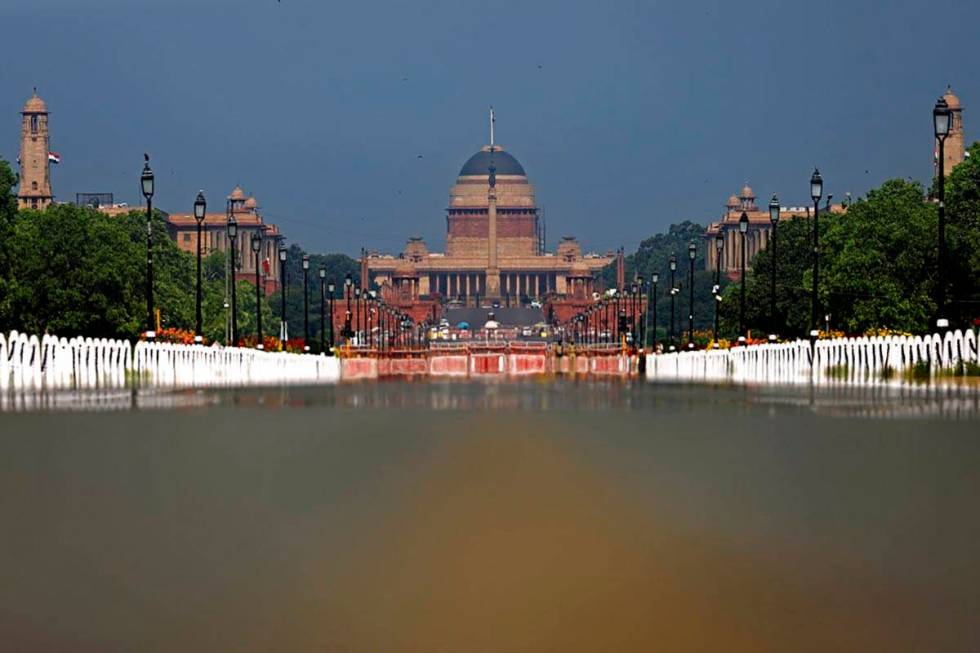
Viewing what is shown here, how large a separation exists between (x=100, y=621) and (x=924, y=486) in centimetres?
726

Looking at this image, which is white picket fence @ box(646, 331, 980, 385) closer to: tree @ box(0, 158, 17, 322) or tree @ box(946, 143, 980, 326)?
tree @ box(946, 143, 980, 326)

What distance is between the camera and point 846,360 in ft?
188

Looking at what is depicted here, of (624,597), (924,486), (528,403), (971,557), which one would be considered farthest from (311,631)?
(528,403)

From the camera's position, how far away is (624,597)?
367 inches

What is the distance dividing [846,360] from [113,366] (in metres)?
17.7

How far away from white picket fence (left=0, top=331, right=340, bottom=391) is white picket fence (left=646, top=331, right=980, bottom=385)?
36.9ft

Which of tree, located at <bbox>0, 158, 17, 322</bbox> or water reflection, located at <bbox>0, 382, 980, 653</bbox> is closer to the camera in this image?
water reflection, located at <bbox>0, 382, 980, 653</bbox>

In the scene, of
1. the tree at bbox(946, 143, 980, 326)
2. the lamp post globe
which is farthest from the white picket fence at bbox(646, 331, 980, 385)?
the tree at bbox(946, 143, 980, 326)

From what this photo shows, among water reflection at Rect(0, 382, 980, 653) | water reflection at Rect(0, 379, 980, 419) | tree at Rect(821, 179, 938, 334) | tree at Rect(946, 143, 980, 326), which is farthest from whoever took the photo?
tree at Rect(821, 179, 938, 334)

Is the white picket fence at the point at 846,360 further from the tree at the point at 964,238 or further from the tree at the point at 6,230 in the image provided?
the tree at the point at 6,230

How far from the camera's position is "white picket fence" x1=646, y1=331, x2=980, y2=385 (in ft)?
156

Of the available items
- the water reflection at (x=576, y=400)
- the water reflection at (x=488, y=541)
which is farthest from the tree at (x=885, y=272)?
the water reflection at (x=488, y=541)

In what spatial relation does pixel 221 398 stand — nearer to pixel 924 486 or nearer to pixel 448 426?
pixel 448 426

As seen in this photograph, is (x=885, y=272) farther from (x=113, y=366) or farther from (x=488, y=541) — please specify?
(x=488, y=541)
